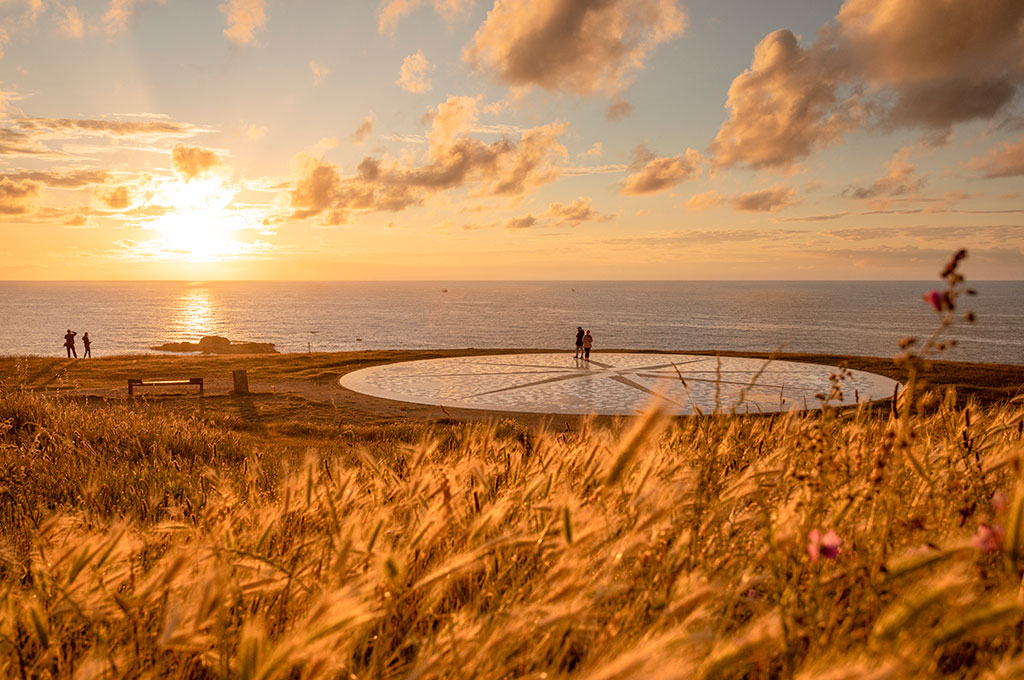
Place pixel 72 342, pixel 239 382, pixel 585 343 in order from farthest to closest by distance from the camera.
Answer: pixel 72 342
pixel 585 343
pixel 239 382

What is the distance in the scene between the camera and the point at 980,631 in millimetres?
1196

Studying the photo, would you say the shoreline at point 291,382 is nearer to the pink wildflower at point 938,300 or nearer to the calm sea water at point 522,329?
the pink wildflower at point 938,300

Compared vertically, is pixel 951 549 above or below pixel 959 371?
above

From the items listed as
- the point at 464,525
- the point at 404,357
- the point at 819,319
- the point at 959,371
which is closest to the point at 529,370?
the point at 404,357

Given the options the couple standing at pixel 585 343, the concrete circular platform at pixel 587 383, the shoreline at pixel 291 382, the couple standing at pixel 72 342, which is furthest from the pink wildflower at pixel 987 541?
the couple standing at pixel 72 342

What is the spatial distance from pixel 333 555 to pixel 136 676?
71 cm

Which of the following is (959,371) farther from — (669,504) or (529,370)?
(669,504)

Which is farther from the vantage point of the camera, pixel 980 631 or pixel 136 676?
pixel 136 676

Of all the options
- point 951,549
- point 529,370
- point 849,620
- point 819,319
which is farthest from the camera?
point 819,319

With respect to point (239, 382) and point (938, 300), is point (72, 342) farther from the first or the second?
point (938, 300)

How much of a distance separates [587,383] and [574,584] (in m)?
19.5

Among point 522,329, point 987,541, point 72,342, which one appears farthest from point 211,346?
point 987,541

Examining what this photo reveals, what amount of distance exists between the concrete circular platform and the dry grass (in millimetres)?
12718

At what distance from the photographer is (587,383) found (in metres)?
20.9
